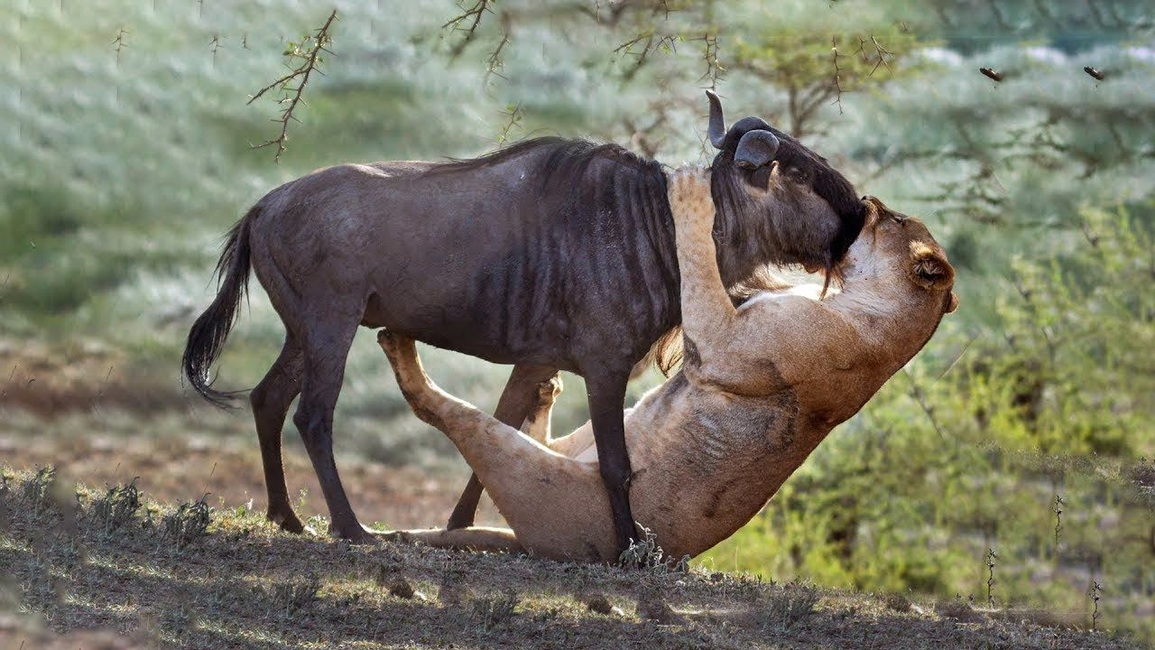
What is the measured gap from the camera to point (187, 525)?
7133mm

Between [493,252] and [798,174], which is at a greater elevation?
[798,174]

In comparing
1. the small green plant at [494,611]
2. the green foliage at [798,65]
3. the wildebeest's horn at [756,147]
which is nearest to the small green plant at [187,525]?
the small green plant at [494,611]

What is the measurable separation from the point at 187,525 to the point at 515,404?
7.14 ft

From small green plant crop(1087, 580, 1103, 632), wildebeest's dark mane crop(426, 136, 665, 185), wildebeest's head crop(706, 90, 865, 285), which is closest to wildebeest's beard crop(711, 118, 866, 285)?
wildebeest's head crop(706, 90, 865, 285)

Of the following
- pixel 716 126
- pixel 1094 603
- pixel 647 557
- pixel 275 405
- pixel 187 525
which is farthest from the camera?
pixel 1094 603

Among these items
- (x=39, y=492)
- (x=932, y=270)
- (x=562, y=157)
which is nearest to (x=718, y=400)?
(x=932, y=270)

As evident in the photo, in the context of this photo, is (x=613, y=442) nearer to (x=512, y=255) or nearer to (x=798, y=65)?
(x=512, y=255)

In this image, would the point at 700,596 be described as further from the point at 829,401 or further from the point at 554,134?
the point at 554,134

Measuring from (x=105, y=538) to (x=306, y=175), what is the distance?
230cm

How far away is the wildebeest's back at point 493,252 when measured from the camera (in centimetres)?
792

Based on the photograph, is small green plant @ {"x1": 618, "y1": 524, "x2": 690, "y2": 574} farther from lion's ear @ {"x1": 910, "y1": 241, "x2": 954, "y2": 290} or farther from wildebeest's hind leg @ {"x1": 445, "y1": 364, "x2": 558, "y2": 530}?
lion's ear @ {"x1": 910, "y1": 241, "x2": 954, "y2": 290}

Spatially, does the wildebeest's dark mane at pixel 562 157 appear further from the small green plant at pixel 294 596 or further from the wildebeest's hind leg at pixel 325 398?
the small green plant at pixel 294 596

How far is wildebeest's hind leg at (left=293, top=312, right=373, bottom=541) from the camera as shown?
7832mm

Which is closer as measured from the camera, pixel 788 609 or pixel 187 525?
pixel 788 609
